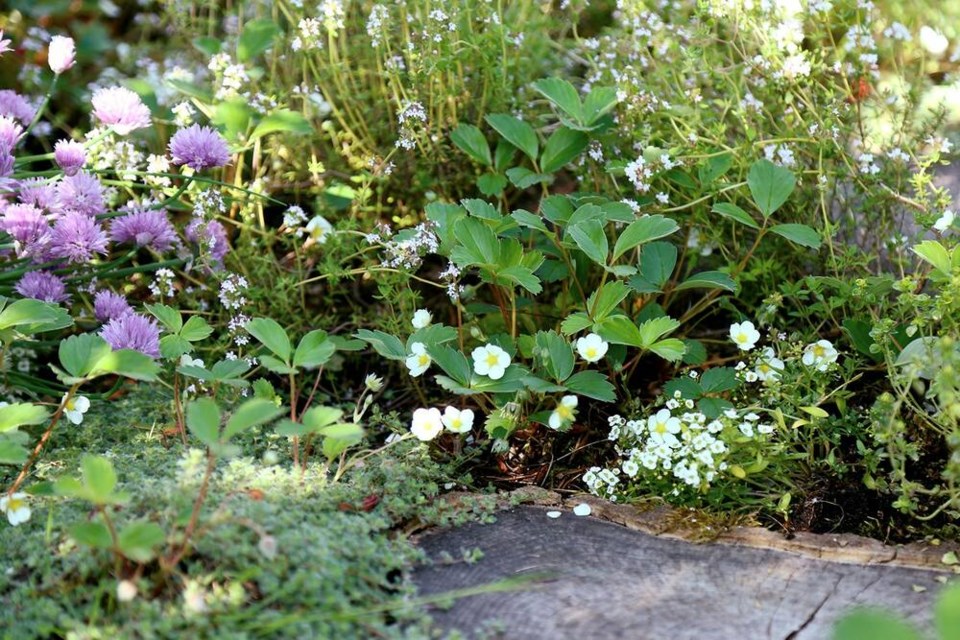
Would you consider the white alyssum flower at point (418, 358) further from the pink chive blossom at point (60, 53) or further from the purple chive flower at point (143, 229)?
the pink chive blossom at point (60, 53)

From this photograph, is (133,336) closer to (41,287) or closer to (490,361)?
(41,287)

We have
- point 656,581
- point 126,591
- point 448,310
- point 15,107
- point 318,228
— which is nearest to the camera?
point 126,591

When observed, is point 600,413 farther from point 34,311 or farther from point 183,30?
point 183,30

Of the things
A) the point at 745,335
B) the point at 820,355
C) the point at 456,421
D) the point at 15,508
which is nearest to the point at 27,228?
the point at 15,508

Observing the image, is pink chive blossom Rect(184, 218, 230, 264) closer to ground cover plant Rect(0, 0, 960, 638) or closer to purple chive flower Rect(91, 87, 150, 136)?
ground cover plant Rect(0, 0, 960, 638)

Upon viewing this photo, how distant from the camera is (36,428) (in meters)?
2.13

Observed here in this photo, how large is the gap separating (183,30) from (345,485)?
1673 millimetres

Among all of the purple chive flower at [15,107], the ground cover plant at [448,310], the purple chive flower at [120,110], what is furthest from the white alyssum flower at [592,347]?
the purple chive flower at [15,107]

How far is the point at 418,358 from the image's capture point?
6.36ft

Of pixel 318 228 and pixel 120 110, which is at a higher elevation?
pixel 120 110

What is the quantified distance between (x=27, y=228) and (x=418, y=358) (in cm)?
82

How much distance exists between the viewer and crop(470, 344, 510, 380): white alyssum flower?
6.19 feet

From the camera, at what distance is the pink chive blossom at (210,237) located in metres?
2.21

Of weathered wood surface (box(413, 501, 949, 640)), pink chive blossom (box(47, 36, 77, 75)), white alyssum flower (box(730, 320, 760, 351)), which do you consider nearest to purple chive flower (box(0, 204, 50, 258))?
pink chive blossom (box(47, 36, 77, 75))
